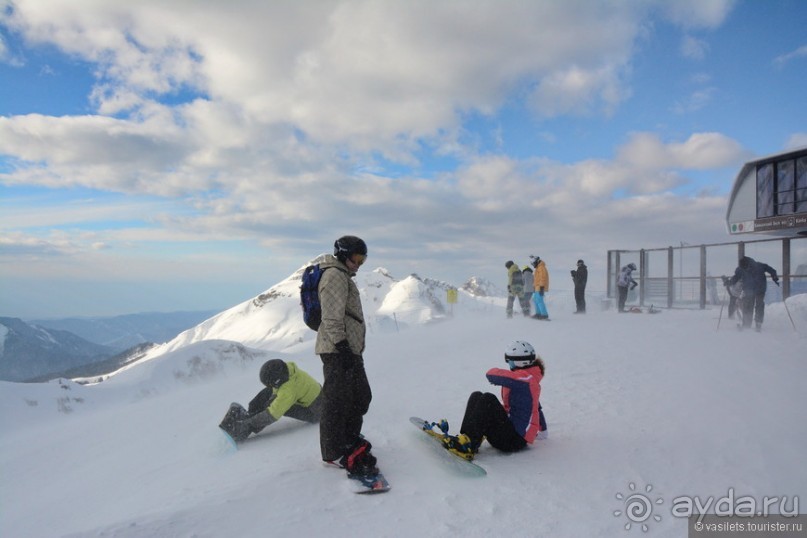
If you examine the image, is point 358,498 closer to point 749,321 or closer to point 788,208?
point 749,321

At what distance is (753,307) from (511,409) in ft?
40.2

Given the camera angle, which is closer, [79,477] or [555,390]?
[79,477]

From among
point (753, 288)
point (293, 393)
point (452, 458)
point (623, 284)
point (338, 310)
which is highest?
point (623, 284)

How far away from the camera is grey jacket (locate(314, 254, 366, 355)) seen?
414cm

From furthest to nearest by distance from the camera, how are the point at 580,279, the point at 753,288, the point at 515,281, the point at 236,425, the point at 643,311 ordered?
1. the point at 643,311
2. the point at 580,279
3. the point at 515,281
4. the point at 753,288
5. the point at 236,425

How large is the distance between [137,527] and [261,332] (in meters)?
99.0

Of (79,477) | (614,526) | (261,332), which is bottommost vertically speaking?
(261,332)

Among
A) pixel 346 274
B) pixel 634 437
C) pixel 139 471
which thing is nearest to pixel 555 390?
pixel 634 437

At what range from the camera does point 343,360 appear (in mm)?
4309

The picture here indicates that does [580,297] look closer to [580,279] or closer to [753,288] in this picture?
[580,279]

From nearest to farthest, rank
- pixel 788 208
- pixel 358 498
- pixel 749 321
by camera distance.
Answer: pixel 358 498 → pixel 749 321 → pixel 788 208

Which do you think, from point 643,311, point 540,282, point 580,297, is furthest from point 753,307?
point 643,311

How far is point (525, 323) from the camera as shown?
54.1 feet

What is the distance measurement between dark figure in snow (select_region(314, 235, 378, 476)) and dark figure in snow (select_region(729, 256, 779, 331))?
13.2 metres
